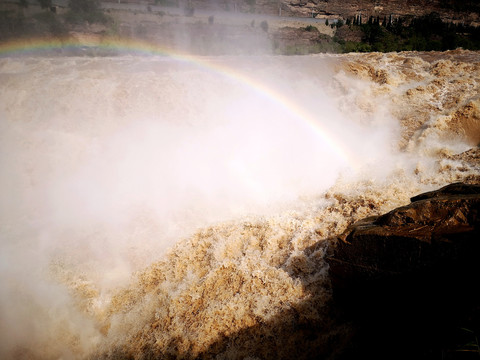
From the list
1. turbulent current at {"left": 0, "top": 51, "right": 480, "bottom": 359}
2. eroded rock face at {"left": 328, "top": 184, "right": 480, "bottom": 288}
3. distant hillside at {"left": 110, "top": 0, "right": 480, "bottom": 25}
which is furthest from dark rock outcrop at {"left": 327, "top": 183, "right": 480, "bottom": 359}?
distant hillside at {"left": 110, "top": 0, "right": 480, "bottom": 25}

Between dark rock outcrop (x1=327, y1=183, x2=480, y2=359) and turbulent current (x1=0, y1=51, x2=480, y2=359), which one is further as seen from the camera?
turbulent current (x1=0, y1=51, x2=480, y2=359)

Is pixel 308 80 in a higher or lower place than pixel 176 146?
higher

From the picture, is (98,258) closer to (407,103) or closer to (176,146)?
(176,146)

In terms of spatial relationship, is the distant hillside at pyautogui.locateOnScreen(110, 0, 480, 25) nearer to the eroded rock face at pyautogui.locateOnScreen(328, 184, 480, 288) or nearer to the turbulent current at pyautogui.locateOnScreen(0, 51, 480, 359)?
the turbulent current at pyautogui.locateOnScreen(0, 51, 480, 359)

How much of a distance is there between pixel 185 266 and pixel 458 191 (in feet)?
13.0

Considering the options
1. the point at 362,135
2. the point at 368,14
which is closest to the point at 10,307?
the point at 362,135

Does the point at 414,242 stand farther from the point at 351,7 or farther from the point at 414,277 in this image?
the point at 351,7

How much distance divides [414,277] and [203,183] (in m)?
5.02

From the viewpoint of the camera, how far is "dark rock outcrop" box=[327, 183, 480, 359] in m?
1.83

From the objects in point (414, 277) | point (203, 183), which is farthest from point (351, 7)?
point (414, 277)

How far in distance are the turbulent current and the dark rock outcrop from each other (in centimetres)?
55

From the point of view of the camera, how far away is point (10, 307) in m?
4.08

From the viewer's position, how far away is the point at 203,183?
6504 mm

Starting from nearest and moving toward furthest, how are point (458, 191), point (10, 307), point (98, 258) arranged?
point (458, 191), point (10, 307), point (98, 258)
